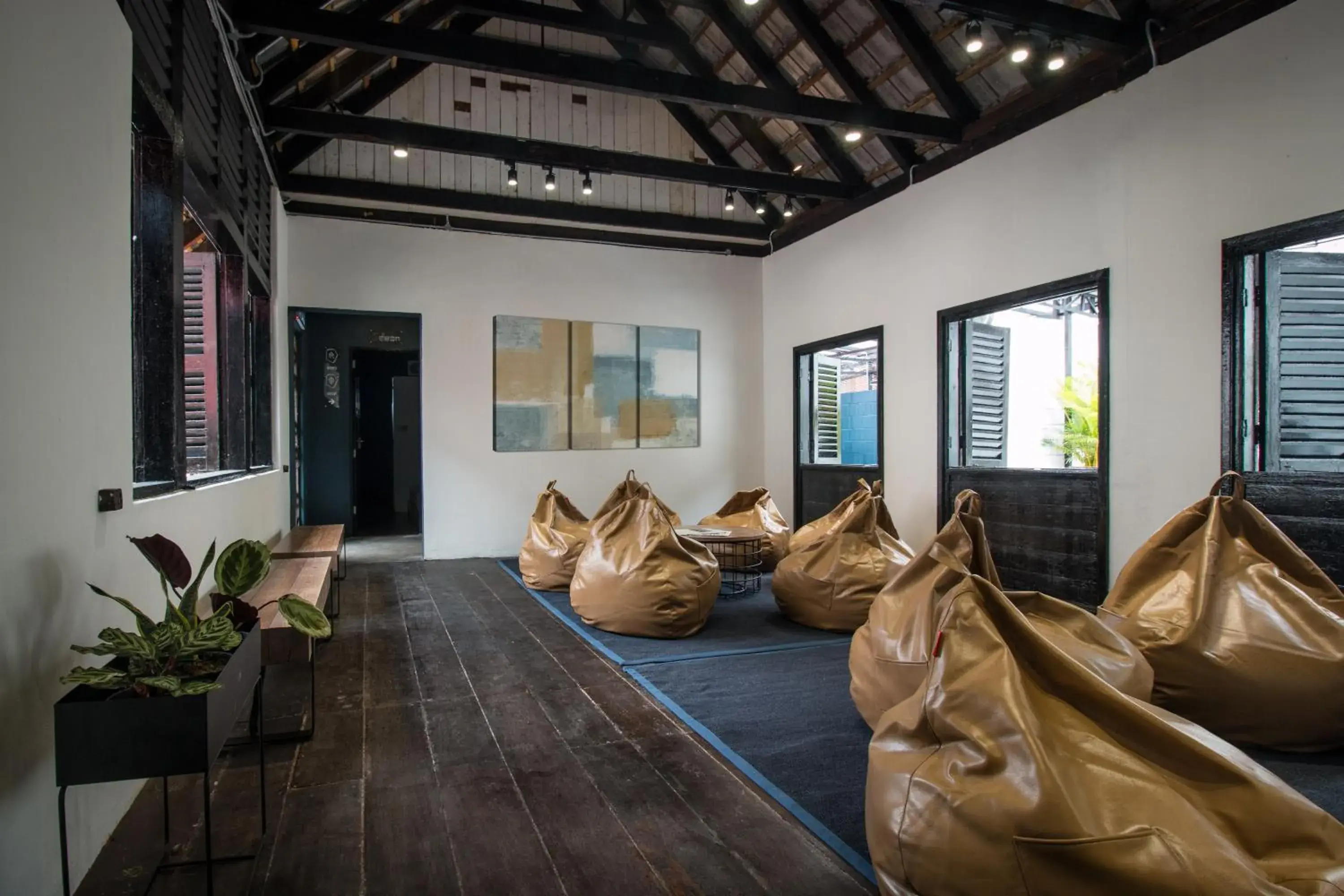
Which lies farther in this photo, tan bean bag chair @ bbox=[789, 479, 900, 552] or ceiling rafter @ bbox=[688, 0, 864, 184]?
ceiling rafter @ bbox=[688, 0, 864, 184]

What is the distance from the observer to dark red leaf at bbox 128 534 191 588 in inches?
60.7

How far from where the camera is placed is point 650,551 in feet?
12.3

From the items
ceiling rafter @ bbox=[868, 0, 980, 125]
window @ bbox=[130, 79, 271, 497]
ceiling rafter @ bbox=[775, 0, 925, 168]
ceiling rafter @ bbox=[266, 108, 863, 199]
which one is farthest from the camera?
ceiling rafter @ bbox=[775, 0, 925, 168]

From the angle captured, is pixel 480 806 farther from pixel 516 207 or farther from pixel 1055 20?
pixel 516 207

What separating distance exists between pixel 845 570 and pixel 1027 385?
321 cm

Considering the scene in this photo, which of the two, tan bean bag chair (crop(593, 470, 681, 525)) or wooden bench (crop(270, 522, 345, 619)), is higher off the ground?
tan bean bag chair (crop(593, 470, 681, 525))

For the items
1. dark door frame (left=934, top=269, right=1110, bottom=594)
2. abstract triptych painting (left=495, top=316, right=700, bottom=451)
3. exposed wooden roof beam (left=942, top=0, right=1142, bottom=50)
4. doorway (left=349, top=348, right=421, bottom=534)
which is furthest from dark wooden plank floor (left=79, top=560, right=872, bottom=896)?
doorway (left=349, top=348, right=421, bottom=534)

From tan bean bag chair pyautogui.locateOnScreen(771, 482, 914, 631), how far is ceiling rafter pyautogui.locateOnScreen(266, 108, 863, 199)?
323cm

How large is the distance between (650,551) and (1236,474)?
7.85 ft

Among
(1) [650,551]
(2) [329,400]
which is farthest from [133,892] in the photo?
(2) [329,400]

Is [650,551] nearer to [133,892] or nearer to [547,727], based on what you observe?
[547,727]

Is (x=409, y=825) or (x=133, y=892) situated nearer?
(x=133, y=892)

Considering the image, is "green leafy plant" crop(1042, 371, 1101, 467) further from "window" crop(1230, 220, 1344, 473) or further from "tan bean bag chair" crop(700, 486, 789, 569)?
"window" crop(1230, 220, 1344, 473)

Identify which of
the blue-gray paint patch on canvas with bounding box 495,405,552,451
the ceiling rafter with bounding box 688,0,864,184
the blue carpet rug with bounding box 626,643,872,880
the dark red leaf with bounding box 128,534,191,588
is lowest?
the blue carpet rug with bounding box 626,643,872,880
